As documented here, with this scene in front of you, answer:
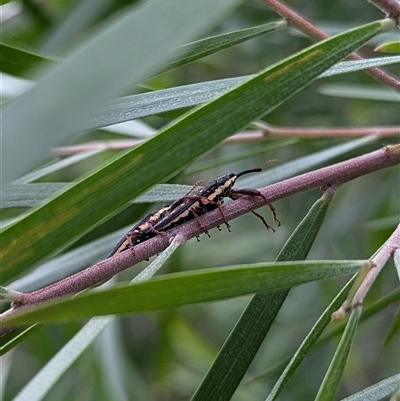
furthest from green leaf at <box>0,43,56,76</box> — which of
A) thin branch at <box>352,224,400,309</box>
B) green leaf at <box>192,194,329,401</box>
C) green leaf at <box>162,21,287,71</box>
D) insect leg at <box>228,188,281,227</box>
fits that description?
thin branch at <box>352,224,400,309</box>

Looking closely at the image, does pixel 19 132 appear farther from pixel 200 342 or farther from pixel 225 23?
pixel 200 342

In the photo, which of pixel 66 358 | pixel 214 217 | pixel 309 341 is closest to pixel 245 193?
pixel 214 217

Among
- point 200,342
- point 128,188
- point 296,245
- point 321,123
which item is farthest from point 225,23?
point 128,188

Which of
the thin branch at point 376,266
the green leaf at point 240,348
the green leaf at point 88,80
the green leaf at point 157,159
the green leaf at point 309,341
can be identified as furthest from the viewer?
the green leaf at point 240,348

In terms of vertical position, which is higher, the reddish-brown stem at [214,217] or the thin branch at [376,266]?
the reddish-brown stem at [214,217]

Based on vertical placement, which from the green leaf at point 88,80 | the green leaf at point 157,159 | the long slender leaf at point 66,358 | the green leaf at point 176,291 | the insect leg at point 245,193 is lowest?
the long slender leaf at point 66,358

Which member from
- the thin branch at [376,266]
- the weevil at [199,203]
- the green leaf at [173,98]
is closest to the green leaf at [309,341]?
the thin branch at [376,266]

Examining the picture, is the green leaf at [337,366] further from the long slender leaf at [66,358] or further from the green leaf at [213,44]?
the green leaf at [213,44]
